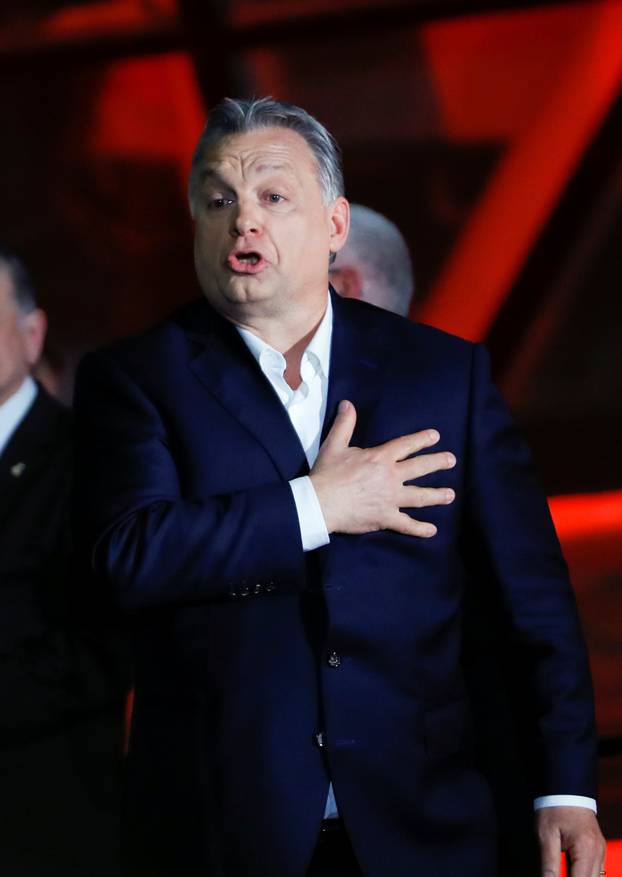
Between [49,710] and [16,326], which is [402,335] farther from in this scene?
→ [16,326]

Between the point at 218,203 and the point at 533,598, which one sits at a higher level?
the point at 218,203

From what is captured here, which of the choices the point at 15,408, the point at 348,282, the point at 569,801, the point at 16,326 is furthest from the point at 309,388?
the point at 16,326

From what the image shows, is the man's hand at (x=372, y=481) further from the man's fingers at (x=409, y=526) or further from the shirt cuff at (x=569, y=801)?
the shirt cuff at (x=569, y=801)

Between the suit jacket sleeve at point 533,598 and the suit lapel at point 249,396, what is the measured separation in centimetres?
18

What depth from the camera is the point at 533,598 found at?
1.19m

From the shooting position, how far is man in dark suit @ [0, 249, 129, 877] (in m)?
1.60

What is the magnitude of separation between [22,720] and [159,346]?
65 cm

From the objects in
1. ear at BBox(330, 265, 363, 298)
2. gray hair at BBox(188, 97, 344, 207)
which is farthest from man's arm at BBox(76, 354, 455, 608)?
ear at BBox(330, 265, 363, 298)

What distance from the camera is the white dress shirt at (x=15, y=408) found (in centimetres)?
190

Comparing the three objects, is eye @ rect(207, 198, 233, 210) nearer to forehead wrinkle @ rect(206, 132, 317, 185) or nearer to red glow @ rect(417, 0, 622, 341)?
forehead wrinkle @ rect(206, 132, 317, 185)

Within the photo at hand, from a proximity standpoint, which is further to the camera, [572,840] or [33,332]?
[33,332]

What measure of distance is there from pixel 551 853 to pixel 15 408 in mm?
1091

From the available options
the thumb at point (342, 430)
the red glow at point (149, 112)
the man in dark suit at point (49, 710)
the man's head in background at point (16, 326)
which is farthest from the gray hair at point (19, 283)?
the thumb at point (342, 430)

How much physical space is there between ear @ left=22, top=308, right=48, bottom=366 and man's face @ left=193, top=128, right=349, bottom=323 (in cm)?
87
